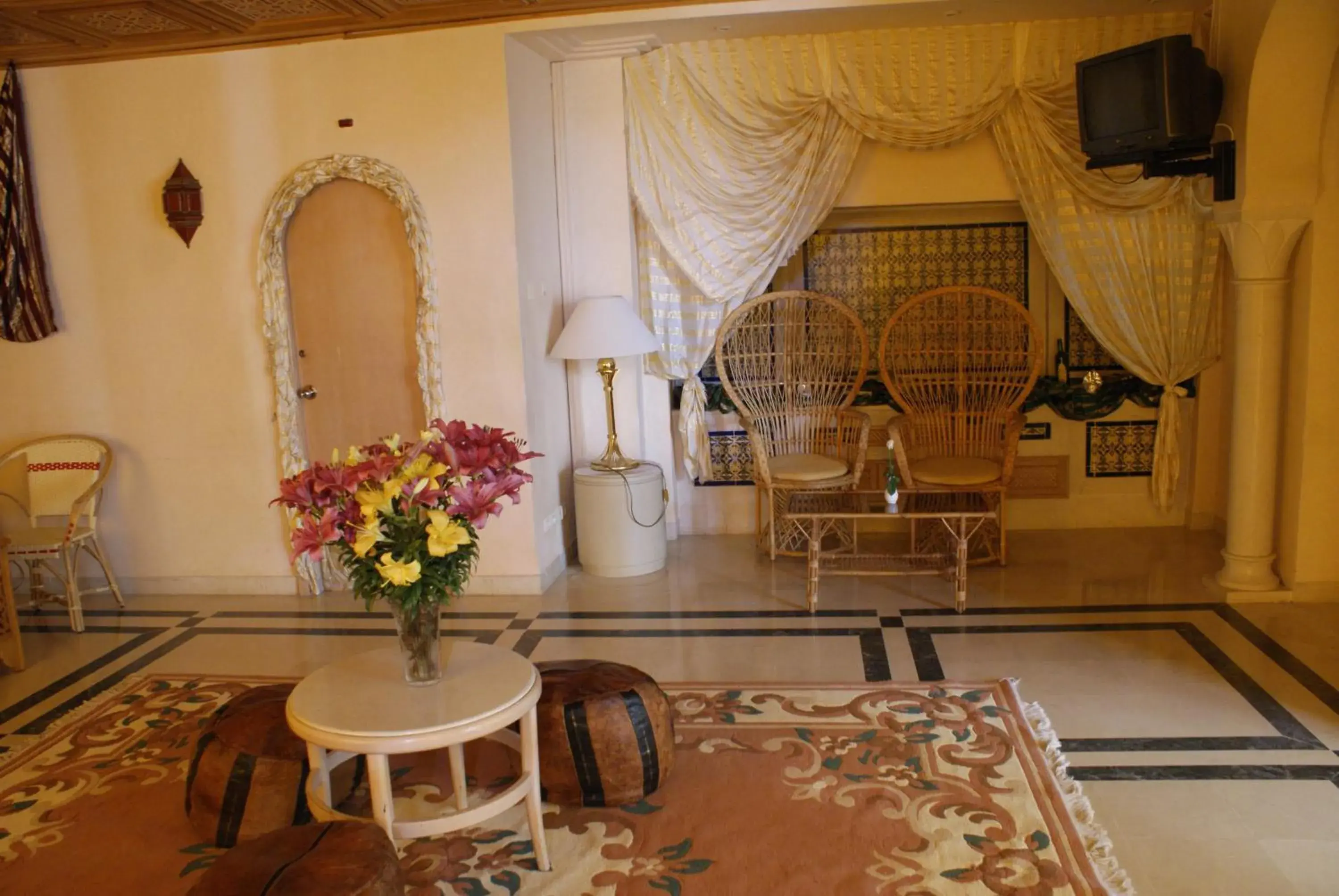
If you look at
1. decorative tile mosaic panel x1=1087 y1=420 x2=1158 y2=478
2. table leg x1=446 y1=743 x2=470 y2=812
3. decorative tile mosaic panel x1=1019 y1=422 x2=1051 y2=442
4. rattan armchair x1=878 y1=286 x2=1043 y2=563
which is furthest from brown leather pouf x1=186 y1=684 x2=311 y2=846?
decorative tile mosaic panel x1=1087 y1=420 x2=1158 y2=478

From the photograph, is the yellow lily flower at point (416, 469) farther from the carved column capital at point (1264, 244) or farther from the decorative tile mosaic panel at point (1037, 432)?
the decorative tile mosaic panel at point (1037, 432)

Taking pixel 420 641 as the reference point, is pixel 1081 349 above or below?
above

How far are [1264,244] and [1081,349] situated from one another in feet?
5.02

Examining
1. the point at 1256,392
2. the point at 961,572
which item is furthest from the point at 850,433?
the point at 1256,392

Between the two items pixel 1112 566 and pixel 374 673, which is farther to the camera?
pixel 1112 566

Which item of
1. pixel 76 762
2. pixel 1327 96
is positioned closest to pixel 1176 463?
pixel 1327 96

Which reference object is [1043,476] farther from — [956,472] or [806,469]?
[806,469]

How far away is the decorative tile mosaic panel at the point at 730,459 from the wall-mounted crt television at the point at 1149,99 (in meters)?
2.33

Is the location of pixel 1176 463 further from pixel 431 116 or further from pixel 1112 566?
pixel 431 116

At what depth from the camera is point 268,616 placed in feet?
16.6

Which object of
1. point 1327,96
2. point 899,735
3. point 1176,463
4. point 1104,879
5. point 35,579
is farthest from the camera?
point 1176,463

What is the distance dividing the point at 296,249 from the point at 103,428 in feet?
4.45

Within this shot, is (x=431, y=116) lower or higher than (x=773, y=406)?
higher

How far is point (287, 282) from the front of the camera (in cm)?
516
